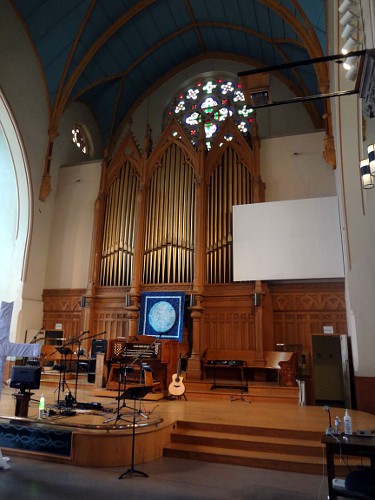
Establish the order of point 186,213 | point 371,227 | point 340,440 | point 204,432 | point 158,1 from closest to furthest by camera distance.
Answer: point 340,440, point 204,432, point 371,227, point 186,213, point 158,1

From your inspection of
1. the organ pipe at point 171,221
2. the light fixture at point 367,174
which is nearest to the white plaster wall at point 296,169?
the organ pipe at point 171,221

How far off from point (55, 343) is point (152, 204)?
14.8 ft

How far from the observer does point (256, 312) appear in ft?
29.0

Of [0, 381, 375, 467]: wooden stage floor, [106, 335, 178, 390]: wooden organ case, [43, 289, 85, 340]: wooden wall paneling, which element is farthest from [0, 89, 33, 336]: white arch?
[0, 381, 375, 467]: wooden stage floor

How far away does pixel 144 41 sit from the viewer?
39.0 feet

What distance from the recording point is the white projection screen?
8.53 metres

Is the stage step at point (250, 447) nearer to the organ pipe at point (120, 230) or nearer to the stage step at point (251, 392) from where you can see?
the stage step at point (251, 392)

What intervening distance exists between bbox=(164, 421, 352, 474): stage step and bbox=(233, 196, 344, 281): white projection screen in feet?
13.9

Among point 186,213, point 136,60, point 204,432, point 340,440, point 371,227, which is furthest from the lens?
point 136,60

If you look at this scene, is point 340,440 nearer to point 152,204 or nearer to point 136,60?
point 152,204

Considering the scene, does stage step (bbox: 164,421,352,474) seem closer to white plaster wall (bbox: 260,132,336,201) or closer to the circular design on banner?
the circular design on banner

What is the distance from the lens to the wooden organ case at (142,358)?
24.3 ft

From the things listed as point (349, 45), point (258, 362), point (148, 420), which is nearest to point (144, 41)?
point (349, 45)

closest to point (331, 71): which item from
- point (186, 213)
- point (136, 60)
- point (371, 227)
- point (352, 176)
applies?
point (352, 176)
